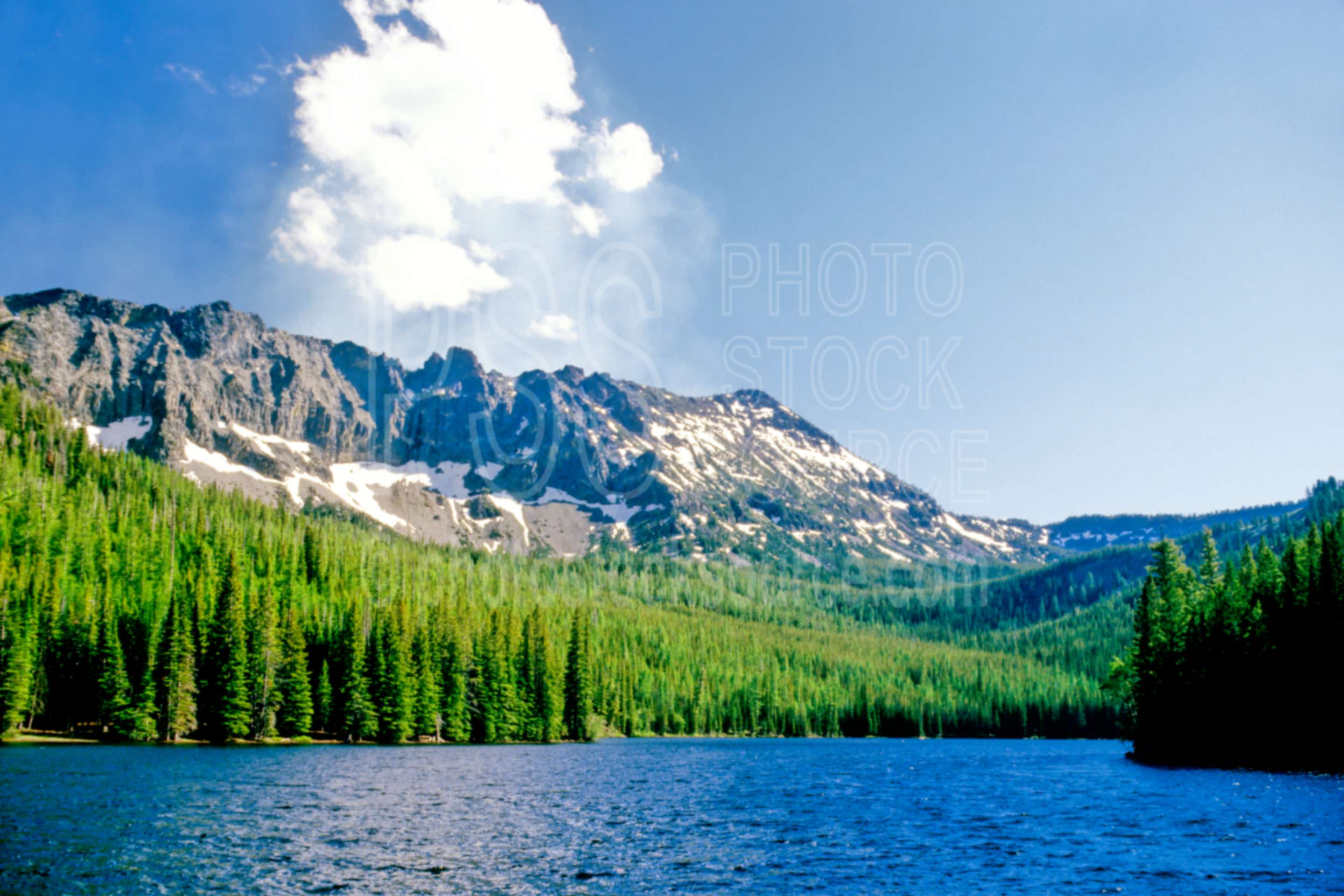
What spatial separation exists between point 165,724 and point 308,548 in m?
59.9

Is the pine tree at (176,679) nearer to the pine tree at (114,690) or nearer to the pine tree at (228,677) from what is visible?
the pine tree at (228,677)

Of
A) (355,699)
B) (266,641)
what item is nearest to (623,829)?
(266,641)

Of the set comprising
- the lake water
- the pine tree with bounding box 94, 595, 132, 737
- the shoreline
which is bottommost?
the shoreline

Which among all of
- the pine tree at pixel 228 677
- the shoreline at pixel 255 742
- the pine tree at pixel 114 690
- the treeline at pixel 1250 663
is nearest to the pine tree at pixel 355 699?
the shoreline at pixel 255 742

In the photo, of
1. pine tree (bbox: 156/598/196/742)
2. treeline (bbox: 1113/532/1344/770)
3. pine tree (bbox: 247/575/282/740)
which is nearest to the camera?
treeline (bbox: 1113/532/1344/770)

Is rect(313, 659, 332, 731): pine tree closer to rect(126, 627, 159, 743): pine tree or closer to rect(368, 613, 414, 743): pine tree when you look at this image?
rect(368, 613, 414, 743): pine tree

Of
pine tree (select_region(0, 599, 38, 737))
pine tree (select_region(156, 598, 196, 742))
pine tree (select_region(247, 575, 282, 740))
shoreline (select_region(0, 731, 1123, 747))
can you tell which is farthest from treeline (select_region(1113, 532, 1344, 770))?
pine tree (select_region(0, 599, 38, 737))

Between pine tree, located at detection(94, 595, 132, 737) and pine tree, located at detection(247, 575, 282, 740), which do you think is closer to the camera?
pine tree, located at detection(94, 595, 132, 737)

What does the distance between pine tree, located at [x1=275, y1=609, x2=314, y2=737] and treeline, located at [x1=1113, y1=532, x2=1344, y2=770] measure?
91483 mm

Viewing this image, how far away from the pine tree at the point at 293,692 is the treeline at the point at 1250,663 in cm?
9148

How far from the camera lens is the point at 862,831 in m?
47.8

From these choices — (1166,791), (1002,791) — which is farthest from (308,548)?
(1166,791)

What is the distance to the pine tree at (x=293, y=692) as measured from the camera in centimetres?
10012

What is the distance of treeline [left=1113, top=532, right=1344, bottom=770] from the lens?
74.2 m
